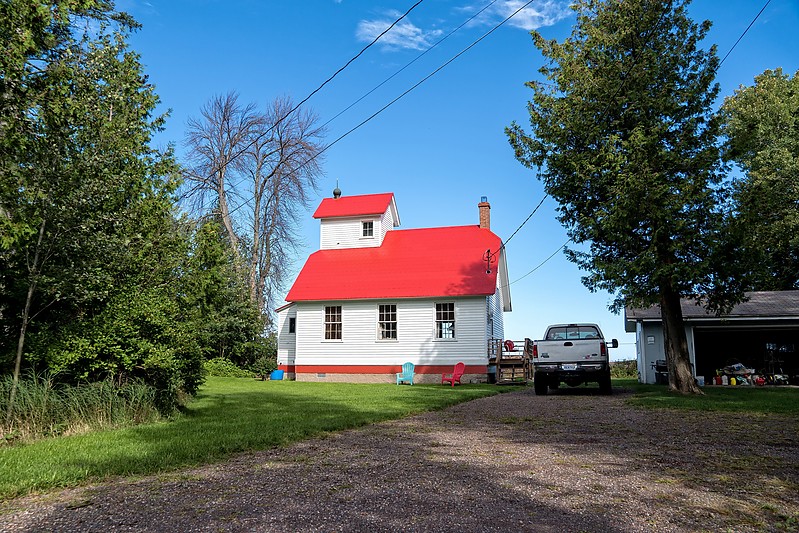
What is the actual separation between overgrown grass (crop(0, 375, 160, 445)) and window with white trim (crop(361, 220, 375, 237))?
20654 mm

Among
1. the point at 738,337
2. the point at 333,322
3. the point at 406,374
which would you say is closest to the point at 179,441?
the point at 406,374

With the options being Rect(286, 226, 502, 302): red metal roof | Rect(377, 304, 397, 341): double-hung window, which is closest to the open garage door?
Rect(286, 226, 502, 302): red metal roof

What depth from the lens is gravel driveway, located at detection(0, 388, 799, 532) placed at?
3.99 meters

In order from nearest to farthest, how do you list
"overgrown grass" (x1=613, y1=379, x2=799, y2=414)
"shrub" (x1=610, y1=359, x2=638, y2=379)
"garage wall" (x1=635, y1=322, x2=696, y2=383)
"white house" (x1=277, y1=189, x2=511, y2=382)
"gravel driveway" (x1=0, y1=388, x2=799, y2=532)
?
"gravel driveway" (x1=0, y1=388, x2=799, y2=532) < "overgrown grass" (x1=613, y1=379, x2=799, y2=414) < "garage wall" (x1=635, y1=322, x2=696, y2=383) < "white house" (x1=277, y1=189, x2=511, y2=382) < "shrub" (x1=610, y1=359, x2=638, y2=379)

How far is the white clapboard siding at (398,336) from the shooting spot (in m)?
24.6

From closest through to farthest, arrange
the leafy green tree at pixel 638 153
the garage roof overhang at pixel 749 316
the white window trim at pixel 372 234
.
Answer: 1. the leafy green tree at pixel 638 153
2. the garage roof overhang at pixel 749 316
3. the white window trim at pixel 372 234

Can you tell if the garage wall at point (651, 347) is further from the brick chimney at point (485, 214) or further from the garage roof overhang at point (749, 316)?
the brick chimney at point (485, 214)

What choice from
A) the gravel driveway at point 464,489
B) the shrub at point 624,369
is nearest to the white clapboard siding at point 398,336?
the shrub at point 624,369

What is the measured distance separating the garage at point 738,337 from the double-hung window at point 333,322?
12355 millimetres

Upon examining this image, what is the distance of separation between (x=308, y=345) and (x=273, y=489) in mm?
22078

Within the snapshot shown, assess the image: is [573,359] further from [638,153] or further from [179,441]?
[179,441]

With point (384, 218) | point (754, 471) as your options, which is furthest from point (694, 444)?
point (384, 218)

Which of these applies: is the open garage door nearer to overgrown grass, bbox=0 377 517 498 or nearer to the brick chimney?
the brick chimney

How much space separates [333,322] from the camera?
26594 mm
